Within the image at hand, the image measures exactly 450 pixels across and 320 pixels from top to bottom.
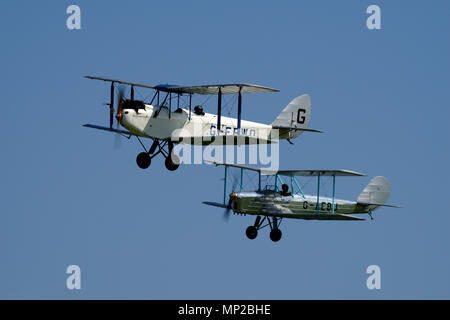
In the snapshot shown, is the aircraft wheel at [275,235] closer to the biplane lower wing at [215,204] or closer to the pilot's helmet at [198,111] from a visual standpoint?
the biplane lower wing at [215,204]

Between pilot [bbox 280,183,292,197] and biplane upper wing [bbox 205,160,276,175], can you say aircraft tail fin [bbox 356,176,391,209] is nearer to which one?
pilot [bbox 280,183,292,197]

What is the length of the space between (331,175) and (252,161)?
10.5 feet

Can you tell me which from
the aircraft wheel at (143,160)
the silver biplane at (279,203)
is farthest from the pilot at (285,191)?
the aircraft wheel at (143,160)

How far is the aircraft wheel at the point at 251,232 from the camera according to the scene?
4781 centimetres

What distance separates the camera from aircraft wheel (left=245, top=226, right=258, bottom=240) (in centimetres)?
4781

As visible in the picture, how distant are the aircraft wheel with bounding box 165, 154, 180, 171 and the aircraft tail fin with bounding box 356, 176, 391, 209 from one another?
11.5 metres

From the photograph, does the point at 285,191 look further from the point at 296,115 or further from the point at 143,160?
the point at 143,160

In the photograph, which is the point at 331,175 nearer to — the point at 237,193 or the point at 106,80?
the point at 237,193

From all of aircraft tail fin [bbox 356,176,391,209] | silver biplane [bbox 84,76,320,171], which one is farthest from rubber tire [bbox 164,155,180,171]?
aircraft tail fin [bbox 356,176,391,209]

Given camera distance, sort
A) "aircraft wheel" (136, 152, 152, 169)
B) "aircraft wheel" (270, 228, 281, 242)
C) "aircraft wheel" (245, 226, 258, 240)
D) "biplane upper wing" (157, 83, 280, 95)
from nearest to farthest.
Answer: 1. "biplane upper wing" (157, 83, 280, 95)
2. "aircraft wheel" (136, 152, 152, 169)
3. "aircraft wheel" (245, 226, 258, 240)
4. "aircraft wheel" (270, 228, 281, 242)

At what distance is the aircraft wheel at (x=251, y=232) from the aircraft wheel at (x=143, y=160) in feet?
24.7
